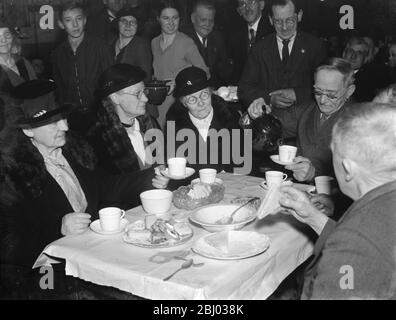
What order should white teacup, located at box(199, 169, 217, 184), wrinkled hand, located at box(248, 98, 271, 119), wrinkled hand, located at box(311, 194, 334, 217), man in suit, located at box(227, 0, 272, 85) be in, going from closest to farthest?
1. wrinkled hand, located at box(311, 194, 334, 217)
2. white teacup, located at box(199, 169, 217, 184)
3. wrinkled hand, located at box(248, 98, 271, 119)
4. man in suit, located at box(227, 0, 272, 85)

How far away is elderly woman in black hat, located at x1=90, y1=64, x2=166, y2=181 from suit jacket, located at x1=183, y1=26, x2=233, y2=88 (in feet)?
6.74

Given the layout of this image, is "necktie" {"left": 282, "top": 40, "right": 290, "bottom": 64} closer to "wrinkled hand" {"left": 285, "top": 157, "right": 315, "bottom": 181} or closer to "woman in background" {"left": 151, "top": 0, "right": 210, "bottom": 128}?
"woman in background" {"left": 151, "top": 0, "right": 210, "bottom": 128}

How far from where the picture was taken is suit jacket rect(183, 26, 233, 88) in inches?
189

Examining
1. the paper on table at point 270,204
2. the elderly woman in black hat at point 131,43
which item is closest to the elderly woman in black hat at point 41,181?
the paper on table at point 270,204

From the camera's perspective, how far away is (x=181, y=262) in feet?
5.32

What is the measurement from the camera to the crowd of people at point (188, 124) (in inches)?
51.1

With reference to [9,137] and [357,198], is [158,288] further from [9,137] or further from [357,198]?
[9,137]

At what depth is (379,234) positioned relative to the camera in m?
1.21

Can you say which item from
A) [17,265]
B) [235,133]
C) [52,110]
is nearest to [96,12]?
[235,133]

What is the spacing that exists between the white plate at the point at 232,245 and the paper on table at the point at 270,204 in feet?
0.33

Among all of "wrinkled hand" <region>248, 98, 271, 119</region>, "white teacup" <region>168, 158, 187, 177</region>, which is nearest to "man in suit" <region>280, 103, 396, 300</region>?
"white teacup" <region>168, 158, 187, 177</region>

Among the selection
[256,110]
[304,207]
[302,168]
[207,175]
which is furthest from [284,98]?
[304,207]

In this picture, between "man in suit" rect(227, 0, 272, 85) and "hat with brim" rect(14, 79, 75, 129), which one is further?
"man in suit" rect(227, 0, 272, 85)

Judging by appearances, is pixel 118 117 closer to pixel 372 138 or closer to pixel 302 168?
pixel 302 168
